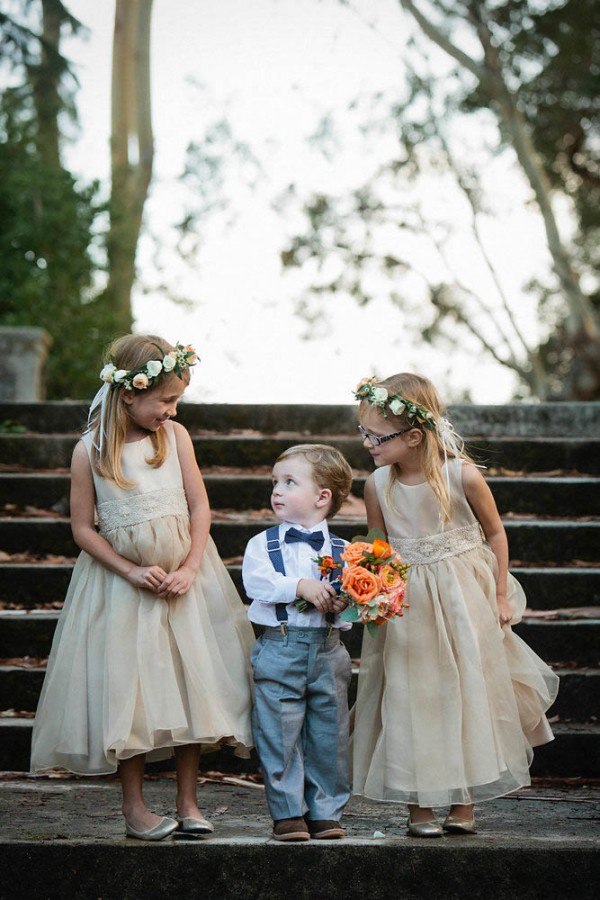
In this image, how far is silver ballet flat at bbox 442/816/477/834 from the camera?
3547mm

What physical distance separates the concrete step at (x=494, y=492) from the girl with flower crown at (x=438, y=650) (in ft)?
6.78

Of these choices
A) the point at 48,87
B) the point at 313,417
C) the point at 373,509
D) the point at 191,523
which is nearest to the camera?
the point at 191,523

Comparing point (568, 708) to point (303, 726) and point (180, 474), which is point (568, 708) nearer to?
point (303, 726)

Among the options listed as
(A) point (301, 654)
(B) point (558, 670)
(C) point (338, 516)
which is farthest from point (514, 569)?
(A) point (301, 654)

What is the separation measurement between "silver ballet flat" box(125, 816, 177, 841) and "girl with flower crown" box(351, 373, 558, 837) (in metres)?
0.69

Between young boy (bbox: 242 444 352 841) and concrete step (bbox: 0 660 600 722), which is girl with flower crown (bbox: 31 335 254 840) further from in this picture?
concrete step (bbox: 0 660 600 722)

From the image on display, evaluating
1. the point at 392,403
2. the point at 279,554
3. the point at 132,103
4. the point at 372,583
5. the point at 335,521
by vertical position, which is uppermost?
the point at 132,103

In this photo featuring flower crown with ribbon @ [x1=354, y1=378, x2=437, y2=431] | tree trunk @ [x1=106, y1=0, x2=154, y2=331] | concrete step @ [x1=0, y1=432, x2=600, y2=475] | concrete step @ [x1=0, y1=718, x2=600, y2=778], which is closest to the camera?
flower crown with ribbon @ [x1=354, y1=378, x2=437, y2=431]

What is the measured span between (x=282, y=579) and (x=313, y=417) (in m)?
3.59

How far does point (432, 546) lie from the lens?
3.86 m

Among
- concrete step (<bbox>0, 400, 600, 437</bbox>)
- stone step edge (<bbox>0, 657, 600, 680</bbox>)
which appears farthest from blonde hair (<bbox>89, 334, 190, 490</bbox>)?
concrete step (<bbox>0, 400, 600, 437</bbox>)

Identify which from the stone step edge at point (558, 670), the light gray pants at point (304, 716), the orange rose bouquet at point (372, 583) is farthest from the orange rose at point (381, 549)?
the stone step edge at point (558, 670)

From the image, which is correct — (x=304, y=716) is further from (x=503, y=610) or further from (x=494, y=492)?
(x=494, y=492)

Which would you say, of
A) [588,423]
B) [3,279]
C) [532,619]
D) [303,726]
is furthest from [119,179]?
[303,726]
